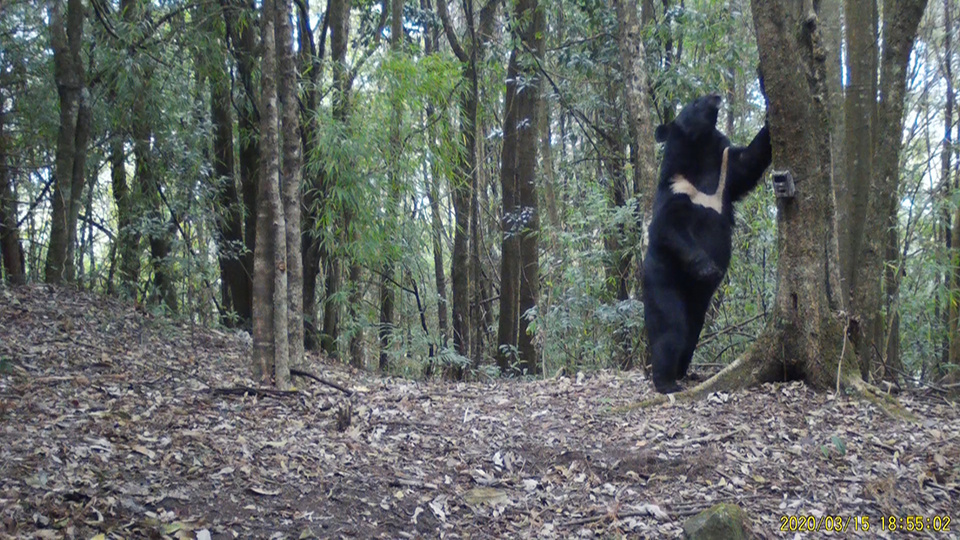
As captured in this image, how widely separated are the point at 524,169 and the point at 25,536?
6.60 meters

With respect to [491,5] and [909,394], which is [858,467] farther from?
[491,5]

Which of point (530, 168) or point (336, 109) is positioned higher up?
point (336, 109)

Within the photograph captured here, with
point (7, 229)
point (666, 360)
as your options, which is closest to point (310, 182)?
point (7, 229)

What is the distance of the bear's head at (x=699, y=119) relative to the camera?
4.73m

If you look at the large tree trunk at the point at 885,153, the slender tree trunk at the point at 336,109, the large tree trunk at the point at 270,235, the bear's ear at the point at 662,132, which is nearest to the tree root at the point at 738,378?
the large tree trunk at the point at 885,153

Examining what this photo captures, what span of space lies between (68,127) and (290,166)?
106 inches

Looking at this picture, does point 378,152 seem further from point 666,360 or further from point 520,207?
point 666,360

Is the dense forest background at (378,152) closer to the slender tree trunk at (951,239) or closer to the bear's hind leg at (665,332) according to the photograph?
the slender tree trunk at (951,239)

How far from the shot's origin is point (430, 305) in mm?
15359

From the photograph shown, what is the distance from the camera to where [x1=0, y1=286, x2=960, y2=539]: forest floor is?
2652mm

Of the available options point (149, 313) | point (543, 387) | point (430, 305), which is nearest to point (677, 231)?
point (543, 387)

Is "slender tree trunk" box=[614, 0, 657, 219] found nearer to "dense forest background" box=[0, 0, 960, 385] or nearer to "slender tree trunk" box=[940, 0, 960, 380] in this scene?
"dense forest background" box=[0, 0, 960, 385]

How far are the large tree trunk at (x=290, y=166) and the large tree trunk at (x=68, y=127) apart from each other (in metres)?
2.39

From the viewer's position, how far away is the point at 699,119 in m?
4.73
